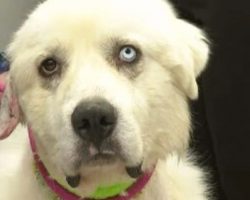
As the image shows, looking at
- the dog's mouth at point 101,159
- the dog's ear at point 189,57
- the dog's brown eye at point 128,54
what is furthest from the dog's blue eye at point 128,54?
the dog's mouth at point 101,159

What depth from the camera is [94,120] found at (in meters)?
1.31

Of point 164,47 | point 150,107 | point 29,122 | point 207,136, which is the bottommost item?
point 207,136

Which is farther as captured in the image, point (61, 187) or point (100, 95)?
point (61, 187)

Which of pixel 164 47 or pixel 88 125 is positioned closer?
pixel 88 125

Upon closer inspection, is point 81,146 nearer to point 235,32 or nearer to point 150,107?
point 150,107

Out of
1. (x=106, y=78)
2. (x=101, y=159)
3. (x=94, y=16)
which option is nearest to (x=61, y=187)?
(x=101, y=159)

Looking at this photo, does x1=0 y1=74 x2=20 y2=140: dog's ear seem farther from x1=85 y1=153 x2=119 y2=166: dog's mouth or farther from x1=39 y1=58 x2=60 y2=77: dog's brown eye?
x1=85 y1=153 x2=119 y2=166: dog's mouth

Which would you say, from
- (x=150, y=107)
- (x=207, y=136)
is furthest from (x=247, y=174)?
(x=150, y=107)

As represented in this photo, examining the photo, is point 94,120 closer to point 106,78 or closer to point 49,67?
point 106,78

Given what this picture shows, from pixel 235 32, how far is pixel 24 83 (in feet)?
2.50

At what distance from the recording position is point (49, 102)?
1449 millimetres

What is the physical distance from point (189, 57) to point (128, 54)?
0.15 metres

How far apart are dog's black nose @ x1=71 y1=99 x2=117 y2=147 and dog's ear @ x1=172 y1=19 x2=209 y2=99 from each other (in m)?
0.25

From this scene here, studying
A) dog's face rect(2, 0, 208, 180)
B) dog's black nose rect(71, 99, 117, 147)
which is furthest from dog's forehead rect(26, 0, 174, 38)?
dog's black nose rect(71, 99, 117, 147)
